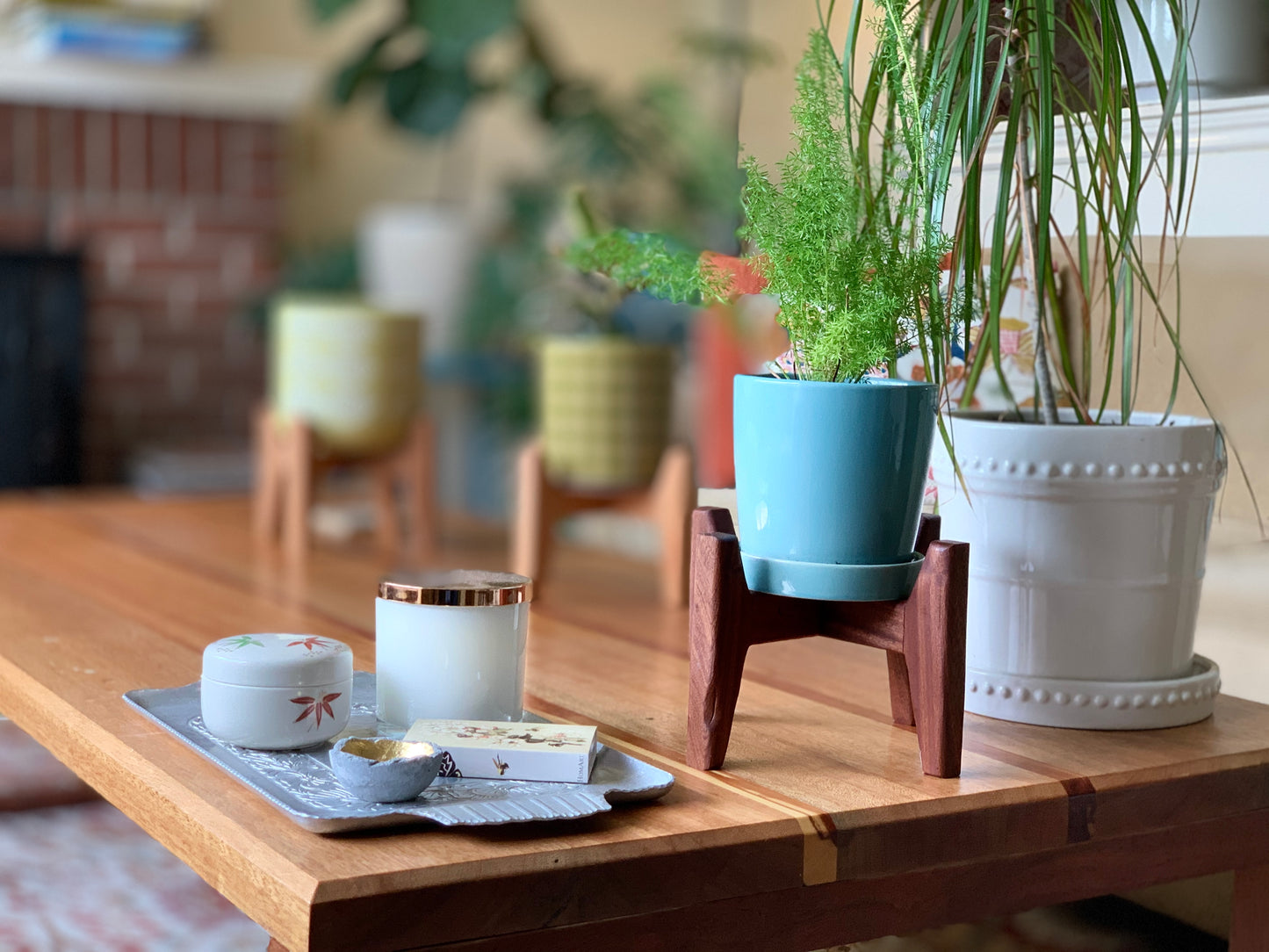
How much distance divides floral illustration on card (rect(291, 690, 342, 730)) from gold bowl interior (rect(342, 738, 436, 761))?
50mm

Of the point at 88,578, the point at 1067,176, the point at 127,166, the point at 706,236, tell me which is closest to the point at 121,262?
the point at 127,166

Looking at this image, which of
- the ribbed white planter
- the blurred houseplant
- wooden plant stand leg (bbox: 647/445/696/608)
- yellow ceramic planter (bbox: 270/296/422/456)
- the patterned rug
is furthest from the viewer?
the blurred houseplant

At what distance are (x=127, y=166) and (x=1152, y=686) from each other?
278cm

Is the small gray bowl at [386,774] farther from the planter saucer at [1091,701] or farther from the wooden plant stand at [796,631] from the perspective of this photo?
the planter saucer at [1091,701]

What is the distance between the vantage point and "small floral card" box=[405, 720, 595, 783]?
2.30 feet

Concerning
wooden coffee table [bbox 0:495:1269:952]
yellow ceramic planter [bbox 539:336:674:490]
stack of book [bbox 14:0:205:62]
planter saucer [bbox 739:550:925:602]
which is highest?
stack of book [bbox 14:0:205:62]

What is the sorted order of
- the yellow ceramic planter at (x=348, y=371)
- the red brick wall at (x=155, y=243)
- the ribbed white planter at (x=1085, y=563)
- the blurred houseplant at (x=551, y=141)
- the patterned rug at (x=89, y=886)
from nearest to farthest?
1. the ribbed white planter at (x=1085, y=563)
2. the patterned rug at (x=89, y=886)
3. the yellow ceramic planter at (x=348, y=371)
4. the blurred houseplant at (x=551, y=141)
5. the red brick wall at (x=155, y=243)

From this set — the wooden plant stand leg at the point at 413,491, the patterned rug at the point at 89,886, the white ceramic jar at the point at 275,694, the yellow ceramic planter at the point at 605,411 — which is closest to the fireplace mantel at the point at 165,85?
the patterned rug at the point at 89,886

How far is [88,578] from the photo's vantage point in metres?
1.29

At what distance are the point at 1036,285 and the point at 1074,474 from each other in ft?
0.36

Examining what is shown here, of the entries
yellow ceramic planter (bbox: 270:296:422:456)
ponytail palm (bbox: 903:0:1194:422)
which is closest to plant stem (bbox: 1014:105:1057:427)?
ponytail palm (bbox: 903:0:1194:422)

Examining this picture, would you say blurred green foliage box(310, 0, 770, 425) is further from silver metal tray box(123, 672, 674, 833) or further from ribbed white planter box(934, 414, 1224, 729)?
silver metal tray box(123, 672, 674, 833)

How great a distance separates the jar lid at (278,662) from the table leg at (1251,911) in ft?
1.69

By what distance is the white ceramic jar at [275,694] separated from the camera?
0.74m
